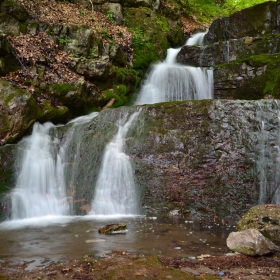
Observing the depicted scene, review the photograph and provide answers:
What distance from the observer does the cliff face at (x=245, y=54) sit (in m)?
9.30

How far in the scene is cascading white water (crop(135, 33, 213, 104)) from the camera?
10.2 meters

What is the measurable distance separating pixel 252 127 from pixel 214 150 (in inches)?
39.1

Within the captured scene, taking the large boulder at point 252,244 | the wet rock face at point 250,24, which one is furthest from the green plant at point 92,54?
the large boulder at point 252,244

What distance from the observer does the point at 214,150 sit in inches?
255

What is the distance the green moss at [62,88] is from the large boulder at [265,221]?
20.0ft

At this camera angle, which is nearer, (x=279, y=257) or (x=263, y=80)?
(x=279, y=257)

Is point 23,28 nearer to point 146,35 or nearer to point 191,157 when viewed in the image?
point 146,35

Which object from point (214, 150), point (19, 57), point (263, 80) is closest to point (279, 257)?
point (214, 150)

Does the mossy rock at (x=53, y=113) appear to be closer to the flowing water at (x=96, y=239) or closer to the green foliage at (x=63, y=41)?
the green foliage at (x=63, y=41)

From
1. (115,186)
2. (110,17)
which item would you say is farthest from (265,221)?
(110,17)

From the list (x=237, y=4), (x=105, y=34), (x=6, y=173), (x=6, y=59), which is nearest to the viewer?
(x=6, y=173)

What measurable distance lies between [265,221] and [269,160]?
2.26 meters

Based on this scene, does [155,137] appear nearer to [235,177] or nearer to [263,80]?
[235,177]

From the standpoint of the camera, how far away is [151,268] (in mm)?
3281
